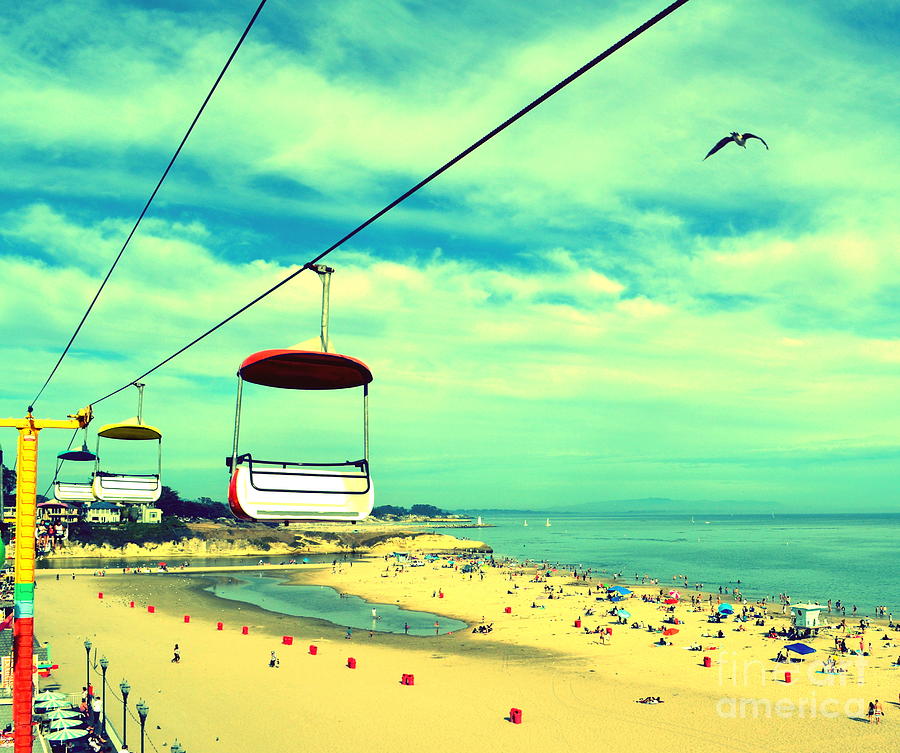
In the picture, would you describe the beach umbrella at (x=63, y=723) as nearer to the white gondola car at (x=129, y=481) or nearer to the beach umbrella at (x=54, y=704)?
the beach umbrella at (x=54, y=704)

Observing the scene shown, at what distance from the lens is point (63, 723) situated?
22797 millimetres

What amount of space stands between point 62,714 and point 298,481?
2148 centimetres

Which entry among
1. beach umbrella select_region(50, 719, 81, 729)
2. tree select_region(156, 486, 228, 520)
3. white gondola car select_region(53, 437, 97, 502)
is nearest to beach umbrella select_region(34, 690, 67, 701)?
beach umbrella select_region(50, 719, 81, 729)

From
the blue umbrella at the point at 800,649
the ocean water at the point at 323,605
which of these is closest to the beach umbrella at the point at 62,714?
the ocean water at the point at 323,605

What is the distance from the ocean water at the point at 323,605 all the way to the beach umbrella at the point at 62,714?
27553 mm

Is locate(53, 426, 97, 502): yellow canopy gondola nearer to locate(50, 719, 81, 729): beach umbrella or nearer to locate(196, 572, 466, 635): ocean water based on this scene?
locate(50, 719, 81, 729): beach umbrella

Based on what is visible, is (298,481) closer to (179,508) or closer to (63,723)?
(63,723)

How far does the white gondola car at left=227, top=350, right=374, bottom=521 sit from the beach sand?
20.9 metres

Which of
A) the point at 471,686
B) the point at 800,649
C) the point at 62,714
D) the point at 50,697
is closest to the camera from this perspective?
the point at 62,714

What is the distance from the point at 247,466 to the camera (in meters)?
6.91

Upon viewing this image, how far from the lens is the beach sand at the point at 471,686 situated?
2633 cm

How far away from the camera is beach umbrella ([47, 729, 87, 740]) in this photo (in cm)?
2169

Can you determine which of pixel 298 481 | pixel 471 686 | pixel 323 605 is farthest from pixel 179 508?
pixel 298 481

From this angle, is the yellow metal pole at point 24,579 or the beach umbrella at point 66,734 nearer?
the yellow metal pole at point 24,579
